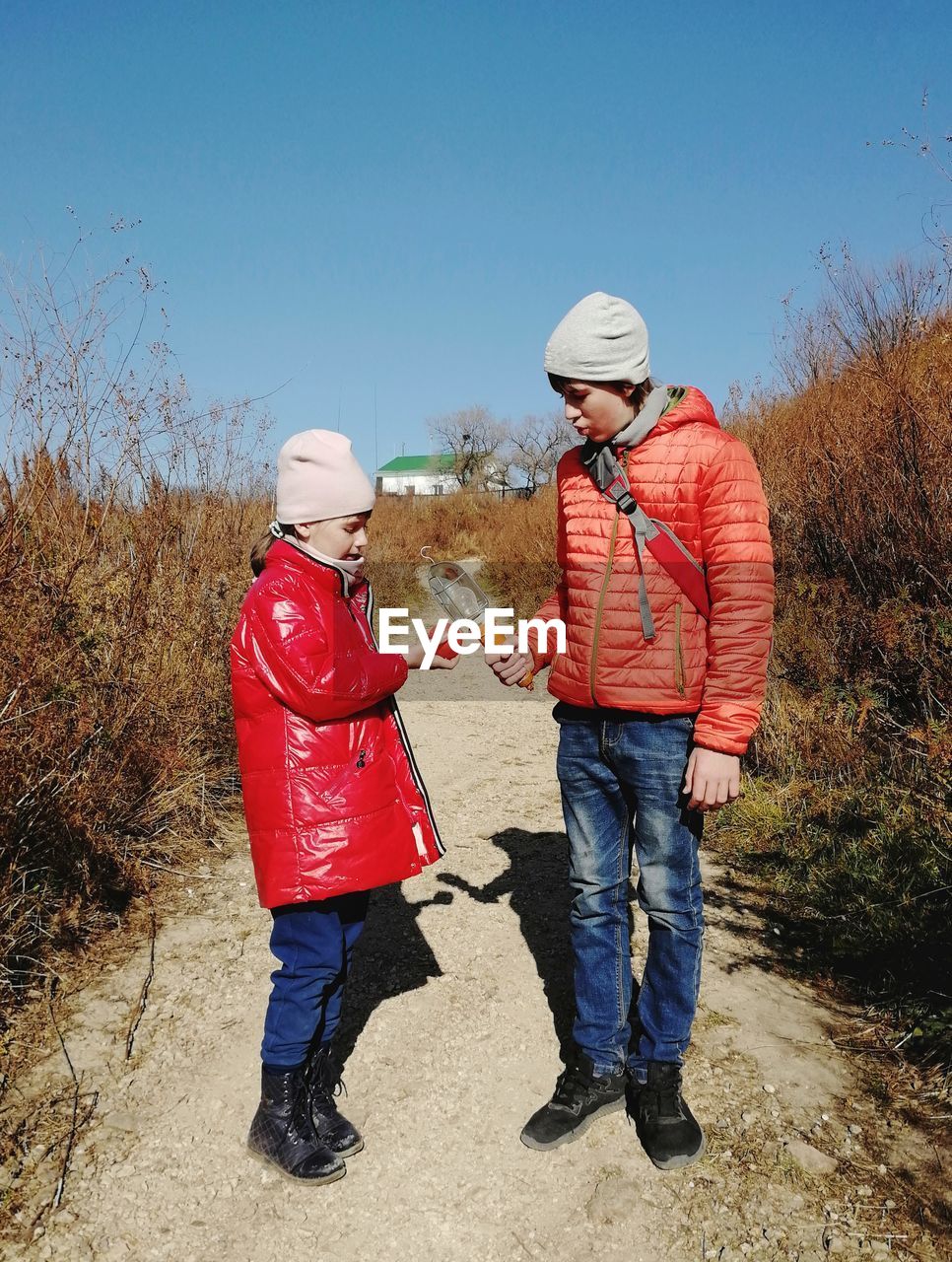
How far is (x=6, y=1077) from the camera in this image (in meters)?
2.50

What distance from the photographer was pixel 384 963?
3.26 meters

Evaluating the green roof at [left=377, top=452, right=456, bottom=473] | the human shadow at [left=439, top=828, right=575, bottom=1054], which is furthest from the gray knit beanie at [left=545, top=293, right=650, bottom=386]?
the green roof at [left=377, top=452, right=456, bottom=473]

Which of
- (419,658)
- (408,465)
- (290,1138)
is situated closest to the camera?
(290,1138)

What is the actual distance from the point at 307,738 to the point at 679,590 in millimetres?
959

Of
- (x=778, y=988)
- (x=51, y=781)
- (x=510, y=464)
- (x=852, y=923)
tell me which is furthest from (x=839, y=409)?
(x=510, y=464)

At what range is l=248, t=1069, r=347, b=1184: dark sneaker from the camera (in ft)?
7.07

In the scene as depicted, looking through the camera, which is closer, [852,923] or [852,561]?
[852,923]

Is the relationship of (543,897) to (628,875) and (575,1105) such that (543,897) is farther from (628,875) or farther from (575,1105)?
(628,875)

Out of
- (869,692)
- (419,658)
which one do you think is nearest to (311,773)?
(419,658)

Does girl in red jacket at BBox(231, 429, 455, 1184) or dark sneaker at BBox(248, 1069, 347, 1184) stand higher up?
girl in red jacket at BBox(231, 429, 455, 1184)

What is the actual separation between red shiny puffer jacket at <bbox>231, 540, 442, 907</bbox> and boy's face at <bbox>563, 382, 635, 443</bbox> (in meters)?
0.72

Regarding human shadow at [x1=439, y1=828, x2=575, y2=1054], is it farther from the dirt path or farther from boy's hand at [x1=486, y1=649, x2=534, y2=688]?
boy's hand at [x1=486, y1=649, x2=534, y2=688]

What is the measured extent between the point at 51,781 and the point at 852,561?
421 centimetres

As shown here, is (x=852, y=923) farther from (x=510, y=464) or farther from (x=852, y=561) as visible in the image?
(x=510, y=464)
